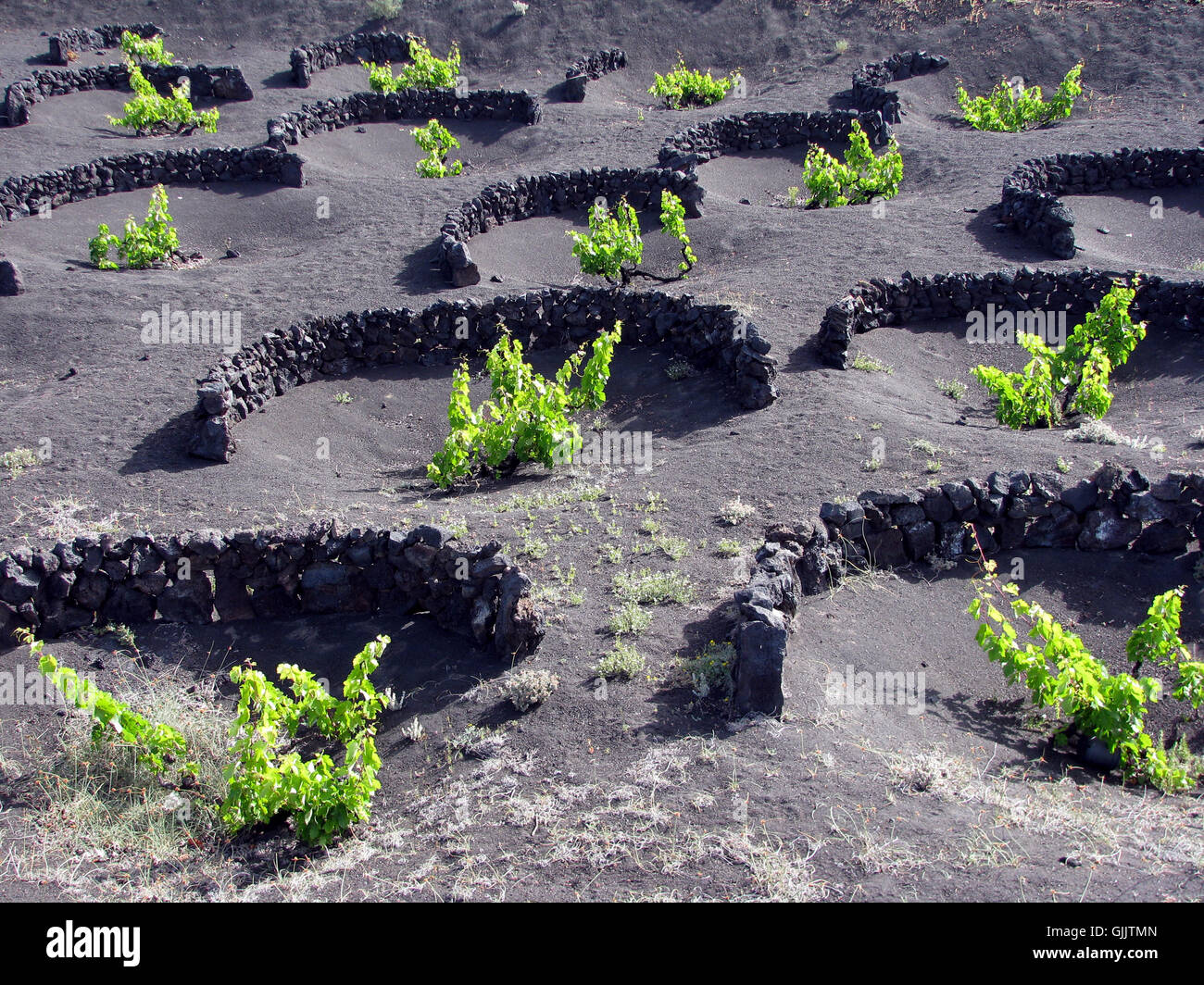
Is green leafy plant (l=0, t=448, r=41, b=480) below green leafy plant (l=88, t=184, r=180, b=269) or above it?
below

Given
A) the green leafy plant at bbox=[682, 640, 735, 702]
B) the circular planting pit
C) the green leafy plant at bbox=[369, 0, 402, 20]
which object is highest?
the green leafy plant at bbox=[369, 0, 402, 20]

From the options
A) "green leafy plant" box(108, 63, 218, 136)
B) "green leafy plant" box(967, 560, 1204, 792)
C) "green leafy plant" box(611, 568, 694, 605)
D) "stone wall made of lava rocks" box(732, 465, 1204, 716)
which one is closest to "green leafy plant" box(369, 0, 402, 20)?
"green leafy plant" box(108, 63, 218, 136)

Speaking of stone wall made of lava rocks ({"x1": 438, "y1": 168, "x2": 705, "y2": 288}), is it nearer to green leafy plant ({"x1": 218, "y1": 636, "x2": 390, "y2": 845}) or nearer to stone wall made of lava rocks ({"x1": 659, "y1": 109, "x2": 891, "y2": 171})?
stone wall made of lava rocks ({"x1": 659, "y1": 109, "x2": 891, "y2": 171})

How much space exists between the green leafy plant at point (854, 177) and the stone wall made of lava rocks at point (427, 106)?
8.87 m

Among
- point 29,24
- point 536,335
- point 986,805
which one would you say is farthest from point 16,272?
point 29,24

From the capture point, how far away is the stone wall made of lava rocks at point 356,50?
1122 inches

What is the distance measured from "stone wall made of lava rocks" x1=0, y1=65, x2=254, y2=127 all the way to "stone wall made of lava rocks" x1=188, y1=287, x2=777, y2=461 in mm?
16062

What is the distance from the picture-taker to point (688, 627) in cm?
753

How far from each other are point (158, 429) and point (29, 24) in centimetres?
2754

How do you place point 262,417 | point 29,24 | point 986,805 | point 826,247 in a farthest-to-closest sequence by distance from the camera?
1. point 29,24
2. point 826,247
3. point 262,417
4. point 986,805

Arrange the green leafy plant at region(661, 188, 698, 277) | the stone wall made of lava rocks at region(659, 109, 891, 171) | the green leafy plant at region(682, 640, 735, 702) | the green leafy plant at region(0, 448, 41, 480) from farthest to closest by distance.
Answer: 1. the stone wall made of lava rocks at region(659, 109, 891, 171)
2. the green leafy plant at region(661, 188, 698, 277)
3. the green leafy plant at region(0, 448, 41, 480)
4. the green leafy plant at region(682, 640, 735, 702)

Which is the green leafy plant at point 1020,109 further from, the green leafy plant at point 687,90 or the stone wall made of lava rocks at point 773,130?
the green leafy plant at point 687,90

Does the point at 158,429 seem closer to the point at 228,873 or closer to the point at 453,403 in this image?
the point at 453,403

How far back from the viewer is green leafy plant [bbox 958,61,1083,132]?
862 inches
